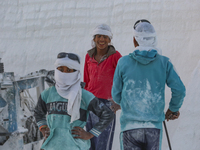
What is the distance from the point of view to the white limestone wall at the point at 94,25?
483cm

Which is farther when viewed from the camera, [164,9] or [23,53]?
[23,53]

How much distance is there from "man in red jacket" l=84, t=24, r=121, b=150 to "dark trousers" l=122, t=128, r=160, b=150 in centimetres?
78

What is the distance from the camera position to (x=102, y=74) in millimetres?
3350

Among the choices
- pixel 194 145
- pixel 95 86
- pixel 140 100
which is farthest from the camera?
pixel 194 145

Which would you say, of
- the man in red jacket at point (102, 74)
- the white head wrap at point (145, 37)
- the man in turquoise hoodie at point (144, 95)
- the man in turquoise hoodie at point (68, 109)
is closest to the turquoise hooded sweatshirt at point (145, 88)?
the man in turquoise hoodie at point (144, 95)

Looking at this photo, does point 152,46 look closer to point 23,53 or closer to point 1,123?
Result: point 1,123

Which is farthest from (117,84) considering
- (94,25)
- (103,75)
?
(94,25)

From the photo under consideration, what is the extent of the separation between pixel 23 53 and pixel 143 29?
442 centimetres

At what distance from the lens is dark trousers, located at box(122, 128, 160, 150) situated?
241cm

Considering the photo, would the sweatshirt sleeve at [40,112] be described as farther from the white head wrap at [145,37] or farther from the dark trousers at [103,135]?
the white head wrap at [145,37]

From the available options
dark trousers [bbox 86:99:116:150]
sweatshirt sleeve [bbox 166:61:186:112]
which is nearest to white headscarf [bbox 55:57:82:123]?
sweatshirt sleeve [bbox 166:61:186:112]

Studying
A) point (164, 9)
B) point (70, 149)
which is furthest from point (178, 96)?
point (164, 9)

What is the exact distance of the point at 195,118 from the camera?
4492 mm

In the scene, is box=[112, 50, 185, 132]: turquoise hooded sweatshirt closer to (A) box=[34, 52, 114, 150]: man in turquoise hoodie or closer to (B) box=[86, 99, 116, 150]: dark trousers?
(A) box=[34, 52, 114, 150]: man in turquoise hoodie
